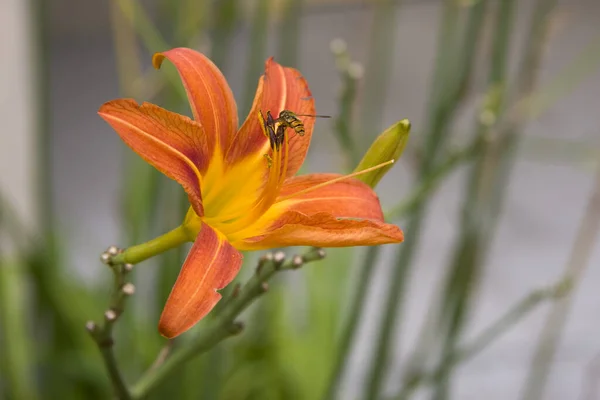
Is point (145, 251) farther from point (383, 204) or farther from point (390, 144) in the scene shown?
point (383, 204)

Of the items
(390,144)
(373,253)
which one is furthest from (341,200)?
(373,253)

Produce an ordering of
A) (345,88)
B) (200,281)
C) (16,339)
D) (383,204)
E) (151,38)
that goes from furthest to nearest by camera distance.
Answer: (383,204) < (16,339) < (151,38) < (345,88) < (200,281)

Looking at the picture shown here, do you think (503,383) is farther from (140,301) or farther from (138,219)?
(138,219)

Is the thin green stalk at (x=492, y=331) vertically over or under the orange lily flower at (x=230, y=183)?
under

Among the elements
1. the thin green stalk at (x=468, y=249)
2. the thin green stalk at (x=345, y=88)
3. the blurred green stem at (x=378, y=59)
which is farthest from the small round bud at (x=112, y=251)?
the blurred green stem at (x=378, y=59)

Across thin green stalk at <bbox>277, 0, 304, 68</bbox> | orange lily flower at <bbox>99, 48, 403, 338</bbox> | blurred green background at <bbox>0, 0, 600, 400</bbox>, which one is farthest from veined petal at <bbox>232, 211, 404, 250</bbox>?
thin green stalk at <bbox>277, 0, 304, 68</bbox>

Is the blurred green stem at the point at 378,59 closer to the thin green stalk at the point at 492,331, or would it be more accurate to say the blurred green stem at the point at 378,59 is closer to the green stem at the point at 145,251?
the thin green stalk at the point at 492,331

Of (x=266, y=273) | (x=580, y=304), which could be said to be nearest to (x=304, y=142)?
(x=266, y=273)
